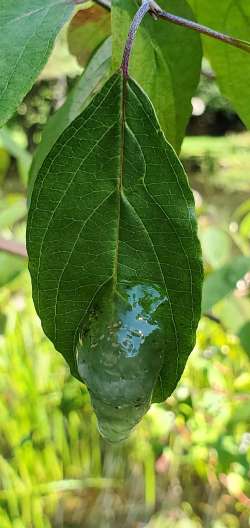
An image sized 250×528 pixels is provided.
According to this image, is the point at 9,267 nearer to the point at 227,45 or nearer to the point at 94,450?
the point at 227,45

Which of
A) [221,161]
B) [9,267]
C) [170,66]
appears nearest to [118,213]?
[170,66]

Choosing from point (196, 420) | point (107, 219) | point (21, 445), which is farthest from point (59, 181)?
point (21, 445)

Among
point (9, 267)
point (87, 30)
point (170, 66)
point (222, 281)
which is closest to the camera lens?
point (170, 66)

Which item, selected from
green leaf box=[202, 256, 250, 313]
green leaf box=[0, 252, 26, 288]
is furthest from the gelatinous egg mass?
green leaf box=[0, 252, 26, 288]

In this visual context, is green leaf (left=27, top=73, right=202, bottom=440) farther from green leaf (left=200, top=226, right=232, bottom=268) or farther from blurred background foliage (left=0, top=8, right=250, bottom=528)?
blurred background foliage (left=0, top=8, right=250, bottom=528)

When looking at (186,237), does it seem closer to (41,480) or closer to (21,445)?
(21,445)

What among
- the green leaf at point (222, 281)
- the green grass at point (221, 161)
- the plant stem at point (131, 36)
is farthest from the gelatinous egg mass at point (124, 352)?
the green grass at point (221, 161)
